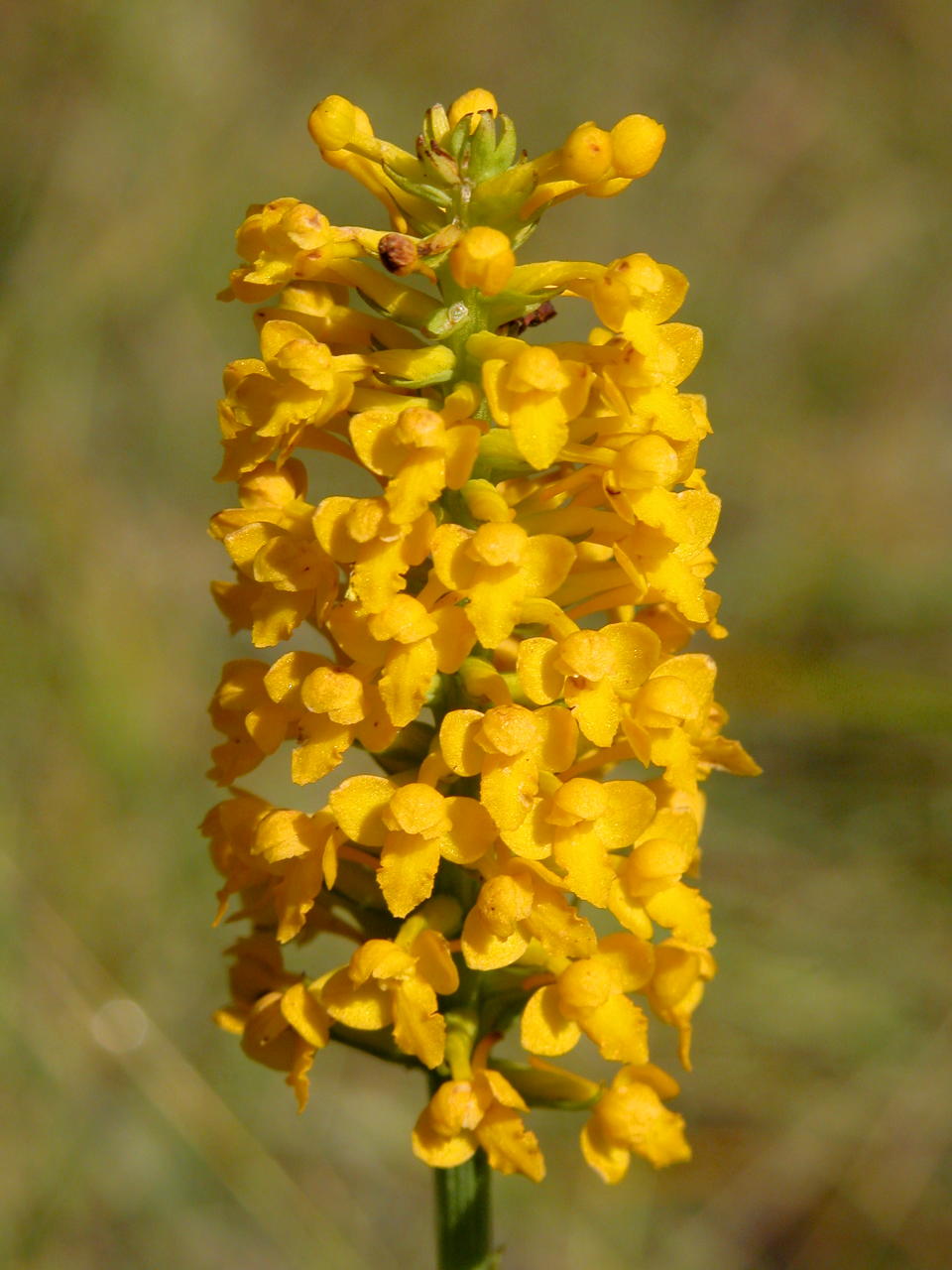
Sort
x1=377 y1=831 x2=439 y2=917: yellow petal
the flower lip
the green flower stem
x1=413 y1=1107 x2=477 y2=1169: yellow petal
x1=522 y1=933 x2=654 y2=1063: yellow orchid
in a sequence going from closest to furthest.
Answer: the flower lip → x1=377 y1=831 x2=439 y2=917: yellow petal → x1=522 y1=933 x2=654 y2=1063: yellow orchid → x1=413 y1=1107 x2=477 y2=1169: yellow petal → the green flower stem

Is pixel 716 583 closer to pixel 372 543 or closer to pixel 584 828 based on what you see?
pixel 584 828

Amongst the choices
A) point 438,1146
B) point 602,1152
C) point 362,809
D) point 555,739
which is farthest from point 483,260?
point 602,1152

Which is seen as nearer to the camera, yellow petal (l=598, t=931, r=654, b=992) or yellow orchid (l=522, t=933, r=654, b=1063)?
yellow orchid (l=522, t=933, r=654, b=1063)

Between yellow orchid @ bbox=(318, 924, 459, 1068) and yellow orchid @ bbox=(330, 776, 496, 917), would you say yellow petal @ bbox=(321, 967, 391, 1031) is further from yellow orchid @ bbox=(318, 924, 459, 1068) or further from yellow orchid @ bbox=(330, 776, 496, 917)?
yellow orchid @ bbox=(330, 776, 496, 917)

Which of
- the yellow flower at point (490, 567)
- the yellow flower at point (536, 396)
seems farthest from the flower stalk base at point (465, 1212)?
the yellow flower at point (536, 396)

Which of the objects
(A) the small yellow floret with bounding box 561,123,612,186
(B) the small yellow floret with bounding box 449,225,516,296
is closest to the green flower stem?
(B) the small yellow floret with bounding box 449,225,516,296

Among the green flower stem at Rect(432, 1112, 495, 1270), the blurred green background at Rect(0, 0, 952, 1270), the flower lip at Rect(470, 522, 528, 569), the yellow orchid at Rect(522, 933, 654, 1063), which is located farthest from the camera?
the blurred green background at Rect(0, 0, 952, 1270)
